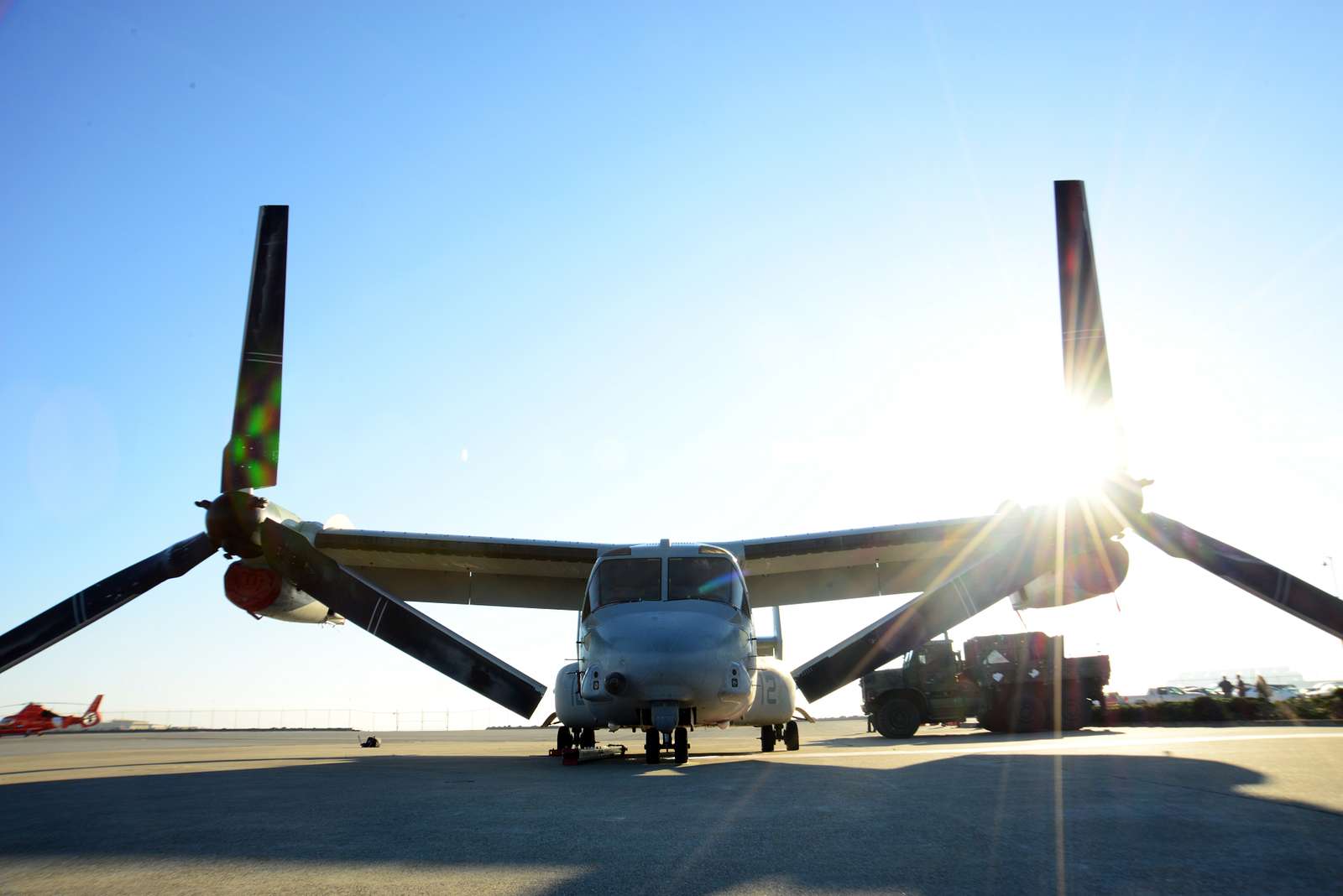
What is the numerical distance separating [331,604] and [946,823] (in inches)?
490

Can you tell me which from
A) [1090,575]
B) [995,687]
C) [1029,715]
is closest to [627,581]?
[1090,575]

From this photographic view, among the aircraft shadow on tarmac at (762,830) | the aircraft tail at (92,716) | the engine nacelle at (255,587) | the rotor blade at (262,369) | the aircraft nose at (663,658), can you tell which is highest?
the rotor blade at (262,369)

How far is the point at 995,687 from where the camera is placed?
21.0 meters

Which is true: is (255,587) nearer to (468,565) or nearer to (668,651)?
(468,565)

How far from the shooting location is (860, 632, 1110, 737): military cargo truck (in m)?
20.8

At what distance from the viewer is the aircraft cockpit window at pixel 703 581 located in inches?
513

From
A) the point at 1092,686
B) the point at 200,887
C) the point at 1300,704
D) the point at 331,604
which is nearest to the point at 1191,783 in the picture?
the point at 200,887

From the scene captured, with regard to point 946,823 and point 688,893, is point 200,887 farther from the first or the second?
point 946,823

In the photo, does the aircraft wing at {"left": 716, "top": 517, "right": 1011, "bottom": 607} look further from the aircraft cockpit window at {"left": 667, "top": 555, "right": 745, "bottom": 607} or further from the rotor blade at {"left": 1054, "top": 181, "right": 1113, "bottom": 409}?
the rotor blade at {"left": 1054, "top": 181, "right": 1113, "bottom": 409}

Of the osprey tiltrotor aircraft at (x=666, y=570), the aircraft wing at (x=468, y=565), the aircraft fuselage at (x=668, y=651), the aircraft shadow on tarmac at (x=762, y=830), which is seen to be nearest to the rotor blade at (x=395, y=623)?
the osprey tiltrotor aircraft at (x=666, y=570)

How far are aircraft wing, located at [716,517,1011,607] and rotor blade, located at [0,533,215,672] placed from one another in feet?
30.0

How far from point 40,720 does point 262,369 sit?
33.7 metres

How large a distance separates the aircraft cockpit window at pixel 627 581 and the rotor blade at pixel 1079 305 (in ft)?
27.0

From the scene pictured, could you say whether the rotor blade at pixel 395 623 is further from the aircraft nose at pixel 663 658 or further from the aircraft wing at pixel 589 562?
the aircraft nose at pixel 663 658
